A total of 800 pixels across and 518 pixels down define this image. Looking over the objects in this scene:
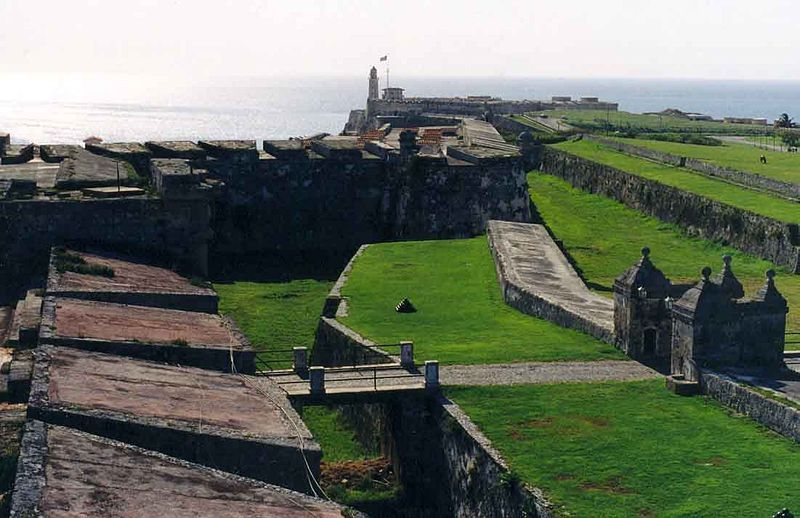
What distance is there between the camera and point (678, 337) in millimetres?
27453

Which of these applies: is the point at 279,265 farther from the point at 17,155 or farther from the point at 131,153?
the point at 17,155

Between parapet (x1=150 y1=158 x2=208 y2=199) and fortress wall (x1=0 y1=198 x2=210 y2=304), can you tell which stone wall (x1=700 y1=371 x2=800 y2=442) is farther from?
parapet (x1=150 y1=158 x2=208 y2=199)

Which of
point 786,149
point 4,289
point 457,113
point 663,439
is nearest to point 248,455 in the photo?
point 663,439

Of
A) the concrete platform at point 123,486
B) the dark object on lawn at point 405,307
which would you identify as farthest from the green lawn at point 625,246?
the concrete platform at point 123,486

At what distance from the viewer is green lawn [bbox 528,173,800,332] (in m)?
43.6

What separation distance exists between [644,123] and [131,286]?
81.6 metres

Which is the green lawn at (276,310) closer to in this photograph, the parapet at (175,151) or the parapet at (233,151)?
the parapet at (233,151)

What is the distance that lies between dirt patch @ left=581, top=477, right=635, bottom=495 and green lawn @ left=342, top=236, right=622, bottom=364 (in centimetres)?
820

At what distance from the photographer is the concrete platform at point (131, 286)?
102ft

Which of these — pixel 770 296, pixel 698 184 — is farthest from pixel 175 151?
pixel 770 296

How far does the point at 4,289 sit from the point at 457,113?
2917 inches

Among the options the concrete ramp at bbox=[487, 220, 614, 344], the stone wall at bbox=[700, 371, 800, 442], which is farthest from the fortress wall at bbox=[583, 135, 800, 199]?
the stone wall at bbox=[700, 371, 800, 442]

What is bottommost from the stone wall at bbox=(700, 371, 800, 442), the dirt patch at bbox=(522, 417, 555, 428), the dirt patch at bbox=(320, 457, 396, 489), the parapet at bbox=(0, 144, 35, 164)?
the dirt patch at bbox=(320, 457, 396, 489)

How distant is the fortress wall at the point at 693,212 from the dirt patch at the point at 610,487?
83.1 ft
